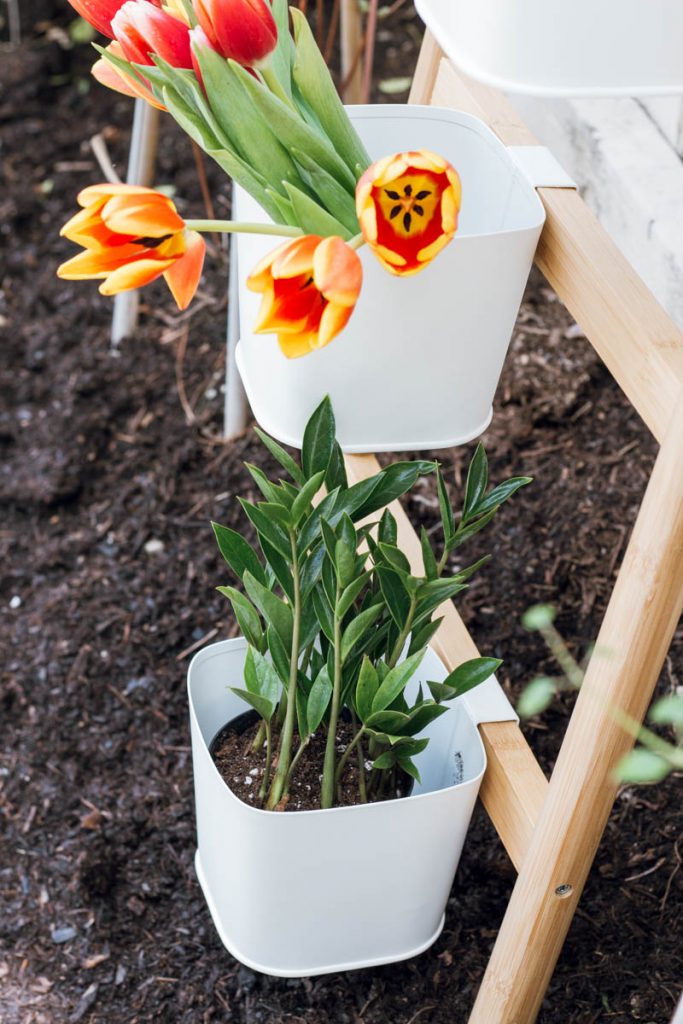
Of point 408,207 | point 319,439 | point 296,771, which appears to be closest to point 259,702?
point 296,771

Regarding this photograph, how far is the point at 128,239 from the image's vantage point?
0.76 meters

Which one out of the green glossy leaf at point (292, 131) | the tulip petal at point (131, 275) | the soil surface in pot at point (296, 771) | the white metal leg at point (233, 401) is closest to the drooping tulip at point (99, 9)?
the green glossy leaf at point (292, 131)

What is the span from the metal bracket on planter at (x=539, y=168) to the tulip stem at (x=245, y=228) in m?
0.24

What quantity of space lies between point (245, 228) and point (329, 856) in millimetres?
560

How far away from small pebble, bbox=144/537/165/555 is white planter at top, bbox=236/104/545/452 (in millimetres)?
800

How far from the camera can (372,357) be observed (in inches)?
36.6

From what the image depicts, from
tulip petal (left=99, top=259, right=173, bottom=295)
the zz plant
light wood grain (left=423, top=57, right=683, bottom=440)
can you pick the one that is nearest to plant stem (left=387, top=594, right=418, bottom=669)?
the zz plant

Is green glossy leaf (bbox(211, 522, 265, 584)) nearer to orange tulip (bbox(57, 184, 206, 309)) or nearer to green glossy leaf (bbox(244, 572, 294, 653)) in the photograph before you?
green glossy leaf (bbox(244, 572, 294, 653))

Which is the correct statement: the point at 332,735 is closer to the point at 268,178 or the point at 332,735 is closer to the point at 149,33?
the point at 268,178

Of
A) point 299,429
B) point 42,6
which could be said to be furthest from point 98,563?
point 42,6

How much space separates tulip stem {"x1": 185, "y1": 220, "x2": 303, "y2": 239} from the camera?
0.79 meters

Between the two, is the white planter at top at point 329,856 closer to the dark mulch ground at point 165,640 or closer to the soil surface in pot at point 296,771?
the soil surface in pot at point 296,771

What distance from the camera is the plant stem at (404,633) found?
0.95 metres

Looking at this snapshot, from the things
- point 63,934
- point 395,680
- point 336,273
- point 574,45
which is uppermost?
point 574,45
